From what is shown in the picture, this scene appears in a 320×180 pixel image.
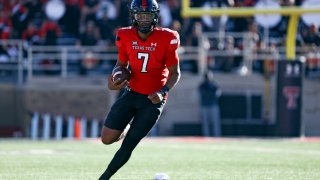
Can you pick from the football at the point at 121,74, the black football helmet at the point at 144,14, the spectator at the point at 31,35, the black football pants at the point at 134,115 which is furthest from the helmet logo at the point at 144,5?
the spectator at the point at 31,35

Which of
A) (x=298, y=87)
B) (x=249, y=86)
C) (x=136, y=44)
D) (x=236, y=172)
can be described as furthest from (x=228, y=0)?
(x=136, y=44)

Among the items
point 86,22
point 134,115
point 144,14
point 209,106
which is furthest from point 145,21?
point 86,22

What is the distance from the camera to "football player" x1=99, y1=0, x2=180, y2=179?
834 centimetres

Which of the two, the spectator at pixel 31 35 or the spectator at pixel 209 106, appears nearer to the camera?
the spectator at pixel 209 106

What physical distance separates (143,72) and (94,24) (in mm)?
12470

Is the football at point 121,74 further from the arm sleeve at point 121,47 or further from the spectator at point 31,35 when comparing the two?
the spectator at point 31,35

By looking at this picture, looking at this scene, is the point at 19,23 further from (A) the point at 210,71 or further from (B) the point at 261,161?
(B) the point at 261,161

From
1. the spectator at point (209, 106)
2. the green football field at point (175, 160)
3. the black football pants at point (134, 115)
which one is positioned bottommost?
the spectator at point (209, 106)

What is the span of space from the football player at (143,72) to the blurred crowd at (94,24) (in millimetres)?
11391

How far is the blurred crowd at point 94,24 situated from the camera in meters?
20.4

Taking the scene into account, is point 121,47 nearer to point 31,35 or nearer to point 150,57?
point 150,57

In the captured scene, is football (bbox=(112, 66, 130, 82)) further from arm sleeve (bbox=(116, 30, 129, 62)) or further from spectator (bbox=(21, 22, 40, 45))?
spectator (bbox=(21, 22, 40, 45))

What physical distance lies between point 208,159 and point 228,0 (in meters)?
5.97

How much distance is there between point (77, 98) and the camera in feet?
70.0
